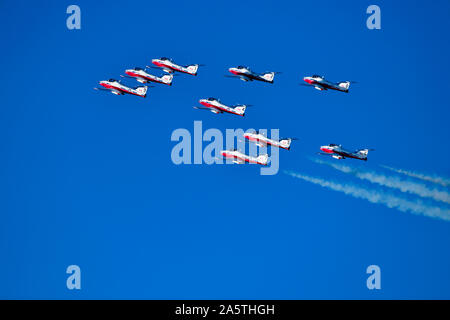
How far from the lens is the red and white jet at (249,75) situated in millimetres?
159875

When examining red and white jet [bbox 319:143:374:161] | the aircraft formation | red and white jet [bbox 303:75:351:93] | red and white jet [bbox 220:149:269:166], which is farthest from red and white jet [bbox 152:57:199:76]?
red and white jet [bbox 319:143:374:161]

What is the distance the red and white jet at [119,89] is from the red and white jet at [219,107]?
7671 millimetres

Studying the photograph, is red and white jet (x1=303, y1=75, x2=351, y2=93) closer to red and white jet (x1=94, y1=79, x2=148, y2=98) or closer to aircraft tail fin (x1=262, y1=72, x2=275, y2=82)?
aircraft tail fin (x1=262, y1=72, x2=275, y2=82)

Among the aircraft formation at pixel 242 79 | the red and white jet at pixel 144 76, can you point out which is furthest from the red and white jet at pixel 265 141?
the red and white jet at pixel 144 76

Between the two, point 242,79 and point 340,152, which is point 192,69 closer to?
point 242,79

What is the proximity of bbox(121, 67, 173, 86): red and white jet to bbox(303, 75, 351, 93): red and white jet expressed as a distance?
1767 centimetres

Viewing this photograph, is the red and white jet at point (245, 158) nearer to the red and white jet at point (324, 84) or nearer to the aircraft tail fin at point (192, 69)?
the red and white jet at point (324, 84)

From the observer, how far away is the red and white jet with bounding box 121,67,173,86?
6423 inches
